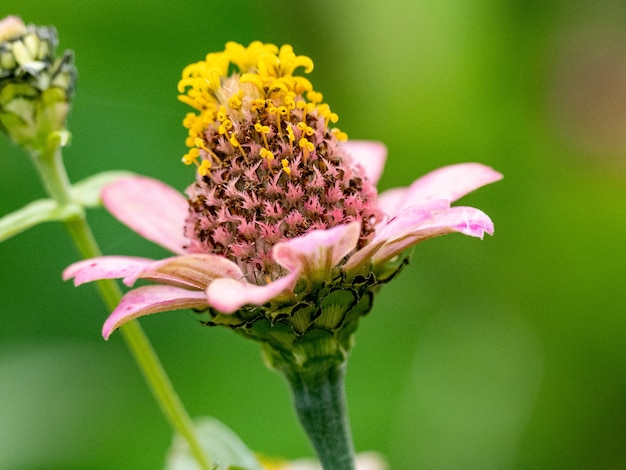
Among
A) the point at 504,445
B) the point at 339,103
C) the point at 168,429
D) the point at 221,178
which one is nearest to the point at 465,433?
the point at 504,445

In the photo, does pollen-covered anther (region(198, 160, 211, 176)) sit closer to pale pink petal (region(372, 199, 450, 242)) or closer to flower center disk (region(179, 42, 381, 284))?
flower center disk (region(179, 42, 381, 284))

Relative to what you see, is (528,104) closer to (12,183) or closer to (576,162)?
(576,162)

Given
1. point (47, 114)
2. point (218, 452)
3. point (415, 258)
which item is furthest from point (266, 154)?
point (415, 258)

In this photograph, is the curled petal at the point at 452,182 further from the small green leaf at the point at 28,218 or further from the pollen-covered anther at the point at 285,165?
the small green leaf at the point at 28,218

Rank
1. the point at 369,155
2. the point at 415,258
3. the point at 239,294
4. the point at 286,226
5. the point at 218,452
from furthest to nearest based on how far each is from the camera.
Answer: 1. the point at 415,258
2. the point at 369,155
3. the point at 218,452
4. the point at 286,226
5. the point at 239,294

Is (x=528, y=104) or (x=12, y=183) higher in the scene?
(x=12, y=183)

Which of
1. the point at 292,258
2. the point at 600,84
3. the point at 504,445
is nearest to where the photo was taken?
the point at 292,258

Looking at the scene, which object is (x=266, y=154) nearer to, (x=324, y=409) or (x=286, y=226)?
(x=286, y=226)
